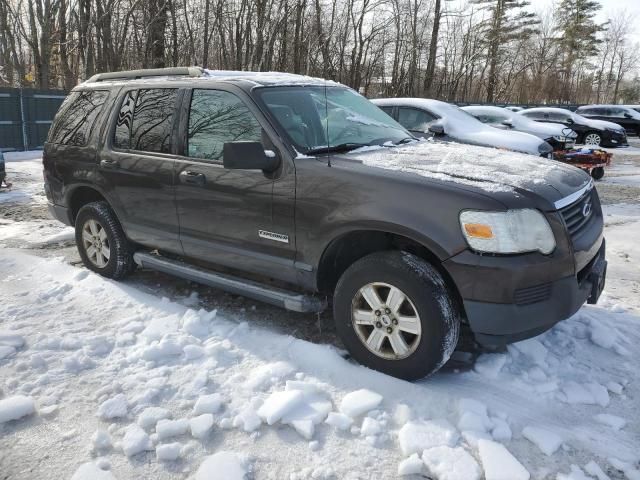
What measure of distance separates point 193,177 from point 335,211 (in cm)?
127

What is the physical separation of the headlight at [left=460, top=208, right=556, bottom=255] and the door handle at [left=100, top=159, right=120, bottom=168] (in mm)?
3074

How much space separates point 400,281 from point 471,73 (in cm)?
4247

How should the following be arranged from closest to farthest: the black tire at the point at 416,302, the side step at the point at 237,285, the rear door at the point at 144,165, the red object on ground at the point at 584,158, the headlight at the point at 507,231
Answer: the headlight at the point at 507,231, the black tire at the point at 416,302, the side step at the point at 237,285, the rear door at the point at 144,165, the red object on ground at the point at 584,158

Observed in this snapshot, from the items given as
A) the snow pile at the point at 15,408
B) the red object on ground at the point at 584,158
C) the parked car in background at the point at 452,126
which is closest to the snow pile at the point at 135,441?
the snow pile at the point at 15,408

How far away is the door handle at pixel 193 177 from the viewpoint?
156 inches

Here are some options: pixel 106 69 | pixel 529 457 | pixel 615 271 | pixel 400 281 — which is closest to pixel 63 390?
pixel 400 281

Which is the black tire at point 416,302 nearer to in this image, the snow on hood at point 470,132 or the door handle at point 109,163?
the door handle at point 109,163

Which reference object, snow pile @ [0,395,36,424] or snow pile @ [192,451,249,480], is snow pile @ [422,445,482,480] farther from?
snow pile @ [0,395,36,424]

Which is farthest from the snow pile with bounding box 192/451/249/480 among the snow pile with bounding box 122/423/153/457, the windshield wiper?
the windshield wiper

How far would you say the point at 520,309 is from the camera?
289 cm

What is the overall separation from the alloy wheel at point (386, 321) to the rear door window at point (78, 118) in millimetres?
3139

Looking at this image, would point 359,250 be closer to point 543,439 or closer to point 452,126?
point 543,439

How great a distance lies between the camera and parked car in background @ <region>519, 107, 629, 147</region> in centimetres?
1975

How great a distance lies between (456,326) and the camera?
10.1 ft
